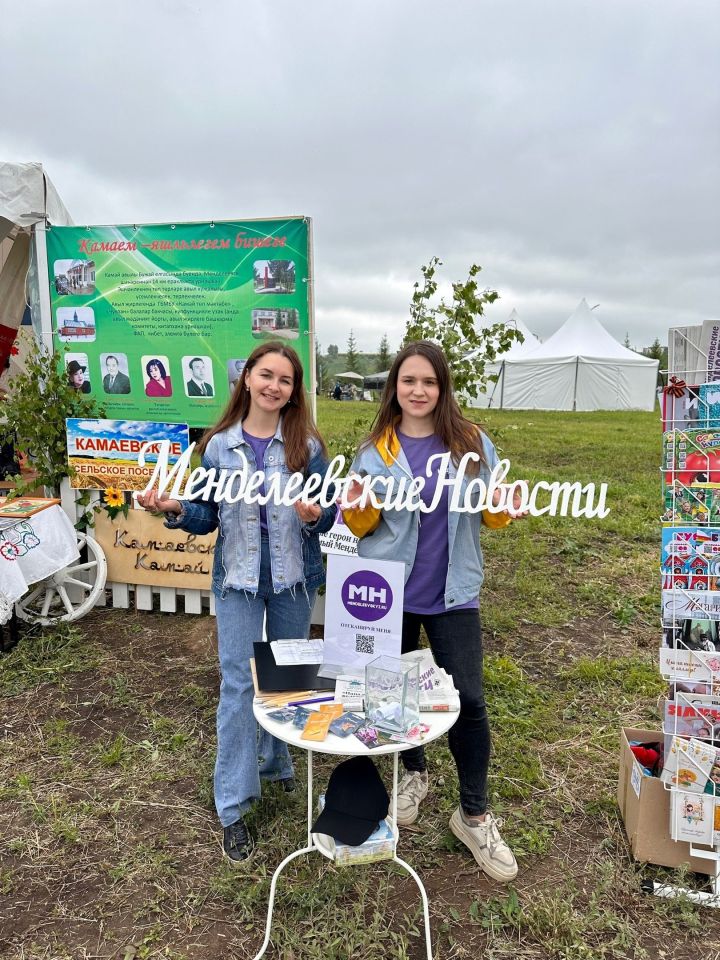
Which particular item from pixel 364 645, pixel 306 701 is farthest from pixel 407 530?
pixel 306 701

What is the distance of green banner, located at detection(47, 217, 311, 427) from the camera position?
4.21 m

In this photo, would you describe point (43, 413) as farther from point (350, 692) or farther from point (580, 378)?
point (580, 378)

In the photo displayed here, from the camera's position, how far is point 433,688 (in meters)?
2.10

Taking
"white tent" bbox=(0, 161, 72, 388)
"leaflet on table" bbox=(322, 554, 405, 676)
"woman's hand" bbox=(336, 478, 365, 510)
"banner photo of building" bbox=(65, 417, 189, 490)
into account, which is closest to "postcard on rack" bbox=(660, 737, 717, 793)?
"leaflet on table" bbox=(322, 554, 405, 676)

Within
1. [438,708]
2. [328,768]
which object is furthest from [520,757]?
[438,708]

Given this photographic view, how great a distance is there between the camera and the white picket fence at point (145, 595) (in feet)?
15.6

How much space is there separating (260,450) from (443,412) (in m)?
0.71

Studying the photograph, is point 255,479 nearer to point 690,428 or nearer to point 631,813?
point 690,428

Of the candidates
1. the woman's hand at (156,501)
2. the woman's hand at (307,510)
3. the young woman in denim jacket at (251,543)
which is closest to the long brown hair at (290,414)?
the young woman in denim jacket at (251,543)

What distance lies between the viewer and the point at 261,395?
255cm

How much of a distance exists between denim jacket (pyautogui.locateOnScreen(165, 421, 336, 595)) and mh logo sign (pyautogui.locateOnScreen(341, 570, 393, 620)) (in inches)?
18.3

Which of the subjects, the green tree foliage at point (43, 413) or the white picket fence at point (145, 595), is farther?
the white picket fence at point (145, 595)

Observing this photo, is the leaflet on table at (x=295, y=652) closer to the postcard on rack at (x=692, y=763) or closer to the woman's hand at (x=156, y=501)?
the woman's hand at (x=156, y=501)

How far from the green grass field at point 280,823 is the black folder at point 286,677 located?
0.79 metres
